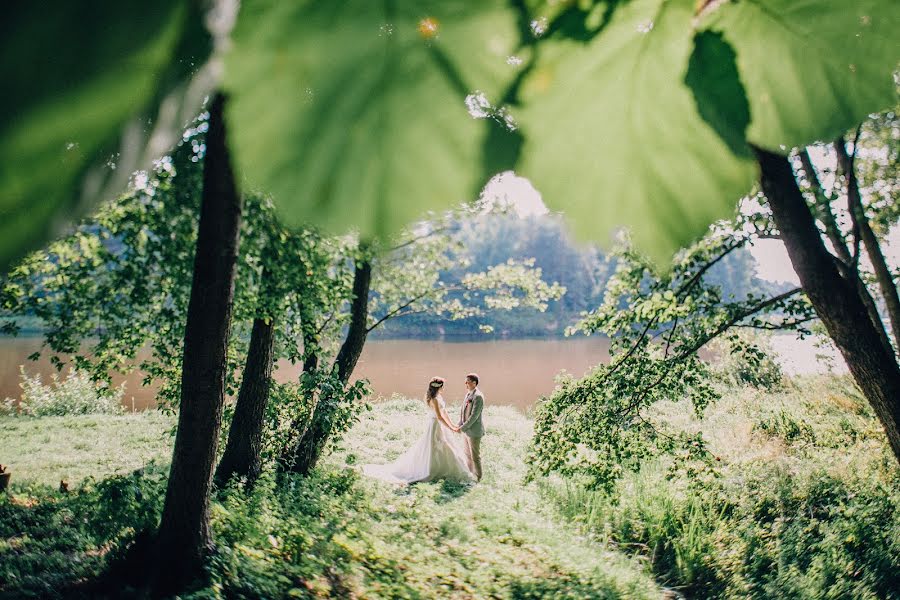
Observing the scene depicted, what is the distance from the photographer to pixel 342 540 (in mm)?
4602

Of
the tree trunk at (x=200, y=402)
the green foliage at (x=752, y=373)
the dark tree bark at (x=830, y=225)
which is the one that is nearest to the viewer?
Answer: the tree trunk at (x=200, y=402)

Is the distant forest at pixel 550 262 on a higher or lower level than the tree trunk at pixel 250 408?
higher

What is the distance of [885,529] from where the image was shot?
222 inches

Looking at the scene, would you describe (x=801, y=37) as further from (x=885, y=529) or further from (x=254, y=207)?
(x=885, y=529)

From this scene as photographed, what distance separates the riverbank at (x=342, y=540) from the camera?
4.04m

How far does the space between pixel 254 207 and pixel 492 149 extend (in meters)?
4.58

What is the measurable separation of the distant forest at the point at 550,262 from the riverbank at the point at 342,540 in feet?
7.95

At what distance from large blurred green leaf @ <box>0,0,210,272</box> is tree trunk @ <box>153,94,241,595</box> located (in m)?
2.51

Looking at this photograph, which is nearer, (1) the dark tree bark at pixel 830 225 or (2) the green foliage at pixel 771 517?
(1) the dark tree bark at pixel 830 225

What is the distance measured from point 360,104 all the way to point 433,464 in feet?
28.0

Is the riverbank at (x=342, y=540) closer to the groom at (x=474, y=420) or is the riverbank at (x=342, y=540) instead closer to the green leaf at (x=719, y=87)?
the groom at (x=474, y=420)

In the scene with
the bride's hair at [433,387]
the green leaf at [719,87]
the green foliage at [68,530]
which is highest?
the green leaf at [719,87]

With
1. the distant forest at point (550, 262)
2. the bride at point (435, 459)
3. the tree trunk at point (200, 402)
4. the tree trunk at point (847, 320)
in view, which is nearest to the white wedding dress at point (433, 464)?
the bride at point (435, 459)

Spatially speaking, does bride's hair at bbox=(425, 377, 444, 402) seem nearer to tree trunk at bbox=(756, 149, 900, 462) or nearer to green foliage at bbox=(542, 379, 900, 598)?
green foliage at bbox=(542, 379, 900, 598)
